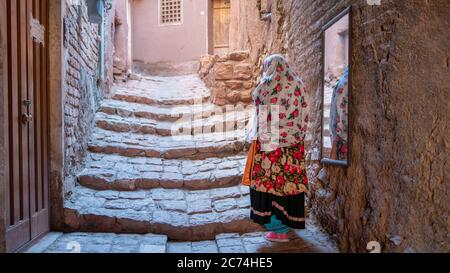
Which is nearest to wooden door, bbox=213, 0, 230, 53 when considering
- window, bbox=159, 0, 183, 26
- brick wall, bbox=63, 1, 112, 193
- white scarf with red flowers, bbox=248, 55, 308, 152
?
window, bbox=159, 0, 183, 26

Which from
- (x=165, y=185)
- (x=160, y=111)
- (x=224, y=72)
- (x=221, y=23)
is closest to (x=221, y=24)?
(x=221, y=23)

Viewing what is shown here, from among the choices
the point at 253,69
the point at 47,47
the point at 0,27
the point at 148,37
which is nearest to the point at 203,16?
the point at 148,37

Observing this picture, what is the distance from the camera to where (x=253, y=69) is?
7676 mm

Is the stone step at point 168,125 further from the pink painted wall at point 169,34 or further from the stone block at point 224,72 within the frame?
the pink painted wall at point 169,34

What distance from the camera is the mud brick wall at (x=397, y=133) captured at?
7.41ft

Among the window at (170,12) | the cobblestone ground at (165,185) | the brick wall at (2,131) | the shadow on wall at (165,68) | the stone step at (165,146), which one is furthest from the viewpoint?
the window at (170,12)

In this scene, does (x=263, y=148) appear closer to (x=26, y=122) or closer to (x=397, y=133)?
(x=397, y=133)

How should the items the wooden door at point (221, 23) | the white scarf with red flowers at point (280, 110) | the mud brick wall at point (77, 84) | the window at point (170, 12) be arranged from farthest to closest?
the wooden door at point (221, 23) < the window at point (170, 12) < the mud brick wall at point (77, 84) < the white scarf with red flowers at point (280, 110)

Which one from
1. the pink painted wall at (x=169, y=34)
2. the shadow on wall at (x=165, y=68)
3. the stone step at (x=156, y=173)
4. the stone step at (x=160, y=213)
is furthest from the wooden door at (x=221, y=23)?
the stone step at (x=160, y=213)

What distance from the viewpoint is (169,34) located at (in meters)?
15.0

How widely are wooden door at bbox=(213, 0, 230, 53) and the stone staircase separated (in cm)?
719

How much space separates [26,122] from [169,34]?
12180 mm

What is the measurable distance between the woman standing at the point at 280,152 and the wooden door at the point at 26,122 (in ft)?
5.92
